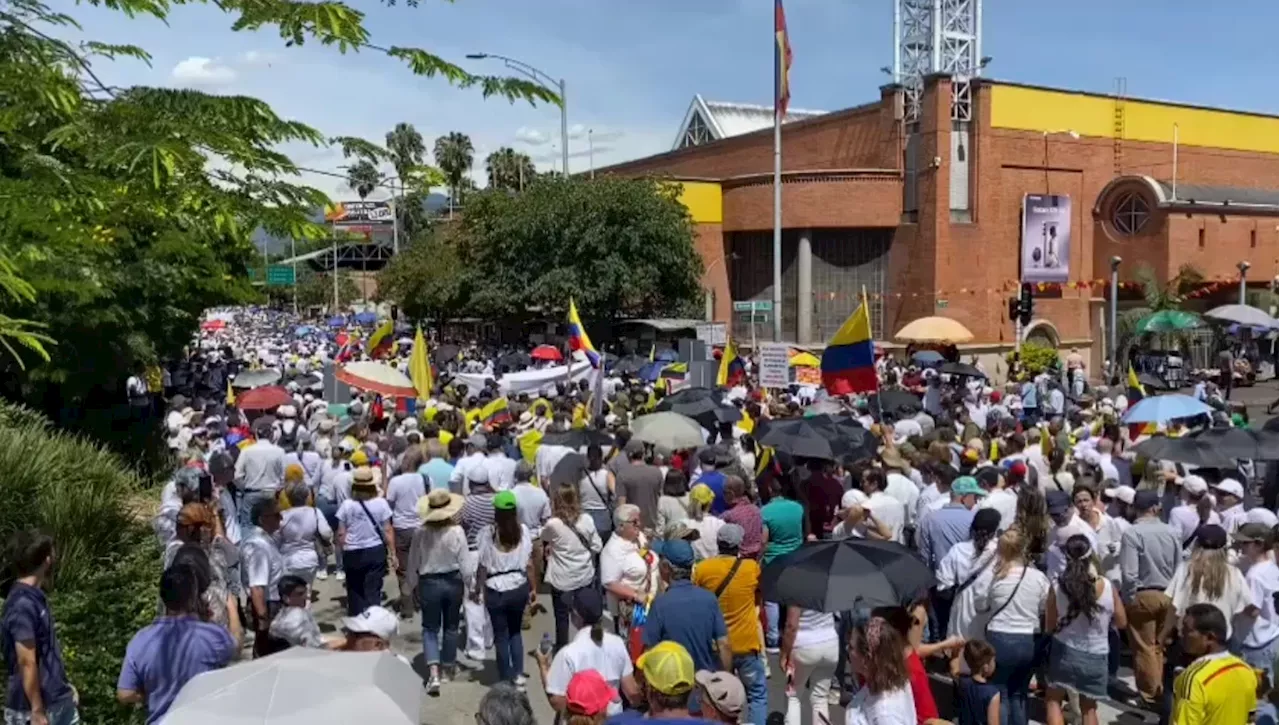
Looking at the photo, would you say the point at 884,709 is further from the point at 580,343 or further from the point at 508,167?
the point at 508,167

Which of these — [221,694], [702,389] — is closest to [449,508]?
[221,694]

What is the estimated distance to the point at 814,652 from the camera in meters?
6.74

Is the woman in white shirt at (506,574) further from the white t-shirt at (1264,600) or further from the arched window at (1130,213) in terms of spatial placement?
the arched window at (1130,213)

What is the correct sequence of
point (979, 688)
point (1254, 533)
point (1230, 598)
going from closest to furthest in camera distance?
point (979, 688)
point (1230, 598)
point (1254, 533)

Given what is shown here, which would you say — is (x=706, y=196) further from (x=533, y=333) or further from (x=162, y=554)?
(x=162, y=554)

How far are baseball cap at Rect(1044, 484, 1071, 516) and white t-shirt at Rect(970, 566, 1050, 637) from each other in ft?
A: 4.85

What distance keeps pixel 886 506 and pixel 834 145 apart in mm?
39388

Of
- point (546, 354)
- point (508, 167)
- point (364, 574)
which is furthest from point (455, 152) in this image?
point (364, 574)

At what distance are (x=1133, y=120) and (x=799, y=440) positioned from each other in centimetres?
4049

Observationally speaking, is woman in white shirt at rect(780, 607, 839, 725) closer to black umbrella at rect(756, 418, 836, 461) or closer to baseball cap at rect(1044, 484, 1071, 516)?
baseball cap at rect(1044, 484, 1071, 516)

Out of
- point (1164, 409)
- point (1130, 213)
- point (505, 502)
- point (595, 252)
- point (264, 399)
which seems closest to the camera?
point (505, 502)

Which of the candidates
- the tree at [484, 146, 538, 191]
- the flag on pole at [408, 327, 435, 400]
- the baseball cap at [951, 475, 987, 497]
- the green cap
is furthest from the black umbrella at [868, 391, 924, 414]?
the tree at [484, 146, 538, 191]

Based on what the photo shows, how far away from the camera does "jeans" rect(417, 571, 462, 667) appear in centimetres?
812

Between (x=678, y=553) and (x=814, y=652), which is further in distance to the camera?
(x=814, y=652)
